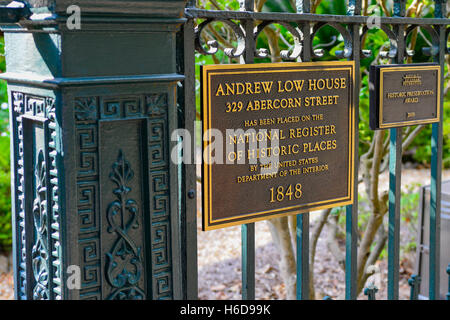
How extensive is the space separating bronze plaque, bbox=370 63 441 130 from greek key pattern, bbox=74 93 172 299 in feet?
4.40

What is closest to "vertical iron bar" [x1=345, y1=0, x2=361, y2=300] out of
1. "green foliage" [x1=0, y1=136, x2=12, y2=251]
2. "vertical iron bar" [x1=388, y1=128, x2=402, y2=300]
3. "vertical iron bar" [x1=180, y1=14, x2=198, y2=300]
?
"vertical iron bar" [x1=388, y1=128, x2=402, y2=300]

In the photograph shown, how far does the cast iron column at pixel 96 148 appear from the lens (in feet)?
6.62

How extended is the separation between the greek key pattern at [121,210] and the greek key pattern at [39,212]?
0.31 feet

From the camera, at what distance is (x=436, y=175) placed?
11.4 feet

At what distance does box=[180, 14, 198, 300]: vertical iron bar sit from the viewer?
243 cm

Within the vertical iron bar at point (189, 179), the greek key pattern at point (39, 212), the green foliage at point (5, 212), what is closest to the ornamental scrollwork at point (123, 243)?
the greek key pattern at point (39, 212)

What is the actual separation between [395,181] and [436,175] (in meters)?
0.39

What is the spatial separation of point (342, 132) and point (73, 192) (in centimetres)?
150

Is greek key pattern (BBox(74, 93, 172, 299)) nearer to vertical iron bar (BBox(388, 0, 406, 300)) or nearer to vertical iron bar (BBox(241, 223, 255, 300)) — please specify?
vertical iron bar (BBox(241, 223, 255, 300))

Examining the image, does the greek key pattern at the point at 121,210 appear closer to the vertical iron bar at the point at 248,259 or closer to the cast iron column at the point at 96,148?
the cast iron column at the point at 96,148
